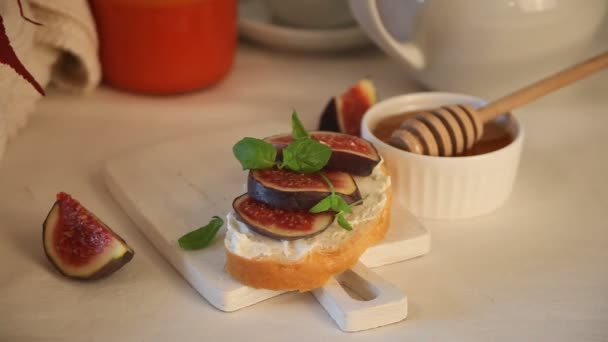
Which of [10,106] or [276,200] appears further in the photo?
[10,106]

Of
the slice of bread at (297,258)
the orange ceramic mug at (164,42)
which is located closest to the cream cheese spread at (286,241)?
the slice of bread at (297,258)

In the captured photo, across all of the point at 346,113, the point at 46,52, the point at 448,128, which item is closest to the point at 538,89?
the point at 448,128

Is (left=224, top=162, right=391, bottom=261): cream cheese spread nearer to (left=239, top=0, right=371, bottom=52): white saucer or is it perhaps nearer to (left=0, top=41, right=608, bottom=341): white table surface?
(left=0, top=41, right=608, bottom=341): white table surface

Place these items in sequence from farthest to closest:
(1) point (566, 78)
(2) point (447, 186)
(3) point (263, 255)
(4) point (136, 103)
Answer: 1. (4) point (136, 103)
2. (1) point (566, 78)
3. (2) point (447, 186)
4. (3) point (263, 255)

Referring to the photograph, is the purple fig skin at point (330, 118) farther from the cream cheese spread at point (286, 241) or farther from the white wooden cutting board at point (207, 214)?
the cream cheese spread at point (286, 241)

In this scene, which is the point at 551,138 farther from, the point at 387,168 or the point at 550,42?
the point at 387,168

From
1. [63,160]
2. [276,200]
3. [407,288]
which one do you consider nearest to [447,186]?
[407,288]
